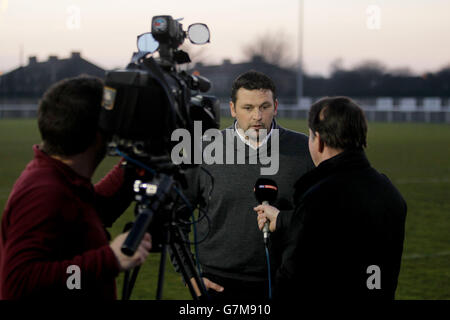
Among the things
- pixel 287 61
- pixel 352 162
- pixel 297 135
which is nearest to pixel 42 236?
pixel 352 162

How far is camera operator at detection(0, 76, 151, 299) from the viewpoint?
6.97 ft

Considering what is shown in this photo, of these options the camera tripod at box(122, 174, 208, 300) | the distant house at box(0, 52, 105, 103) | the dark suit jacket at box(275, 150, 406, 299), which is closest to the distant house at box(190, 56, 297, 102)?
the distant house at box(0, 52, 105, 103)

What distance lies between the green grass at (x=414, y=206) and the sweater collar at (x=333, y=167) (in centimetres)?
343

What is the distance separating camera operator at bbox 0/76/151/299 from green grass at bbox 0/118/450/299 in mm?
3768

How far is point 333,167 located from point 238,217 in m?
1.08

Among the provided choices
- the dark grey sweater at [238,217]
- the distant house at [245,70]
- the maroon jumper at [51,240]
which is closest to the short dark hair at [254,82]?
the dark grey sweater at [238,217]

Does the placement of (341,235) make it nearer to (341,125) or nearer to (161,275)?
(341,125)

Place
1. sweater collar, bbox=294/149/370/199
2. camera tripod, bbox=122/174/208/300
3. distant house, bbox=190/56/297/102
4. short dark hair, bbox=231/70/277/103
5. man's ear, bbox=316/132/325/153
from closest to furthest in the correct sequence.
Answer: camera tripod, bbox=122/174/208/300 → sweater collar, bbox=294/149/370/199 → man's ear, bbox=316/132/325/153 → short dark hair, bbox=231/70/277/103 → distant house, bbox=190/56/297/102

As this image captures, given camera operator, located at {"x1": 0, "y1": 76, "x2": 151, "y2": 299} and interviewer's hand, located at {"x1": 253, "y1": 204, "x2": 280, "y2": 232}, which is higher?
camera operator, located at {"x1": 0, "y1": 76, "x2": 151, "y2": 299}

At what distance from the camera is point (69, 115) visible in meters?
2.27

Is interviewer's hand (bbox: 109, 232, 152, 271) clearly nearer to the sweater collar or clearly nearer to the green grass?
the sweater collar

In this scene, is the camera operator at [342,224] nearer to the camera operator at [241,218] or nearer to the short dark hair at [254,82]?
the camera operator at [241,218]

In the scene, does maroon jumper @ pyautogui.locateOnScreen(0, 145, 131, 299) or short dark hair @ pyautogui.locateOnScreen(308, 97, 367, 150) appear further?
short dark hair @ pyautogui.locateOnScreen(308, 97, 367, 150)
